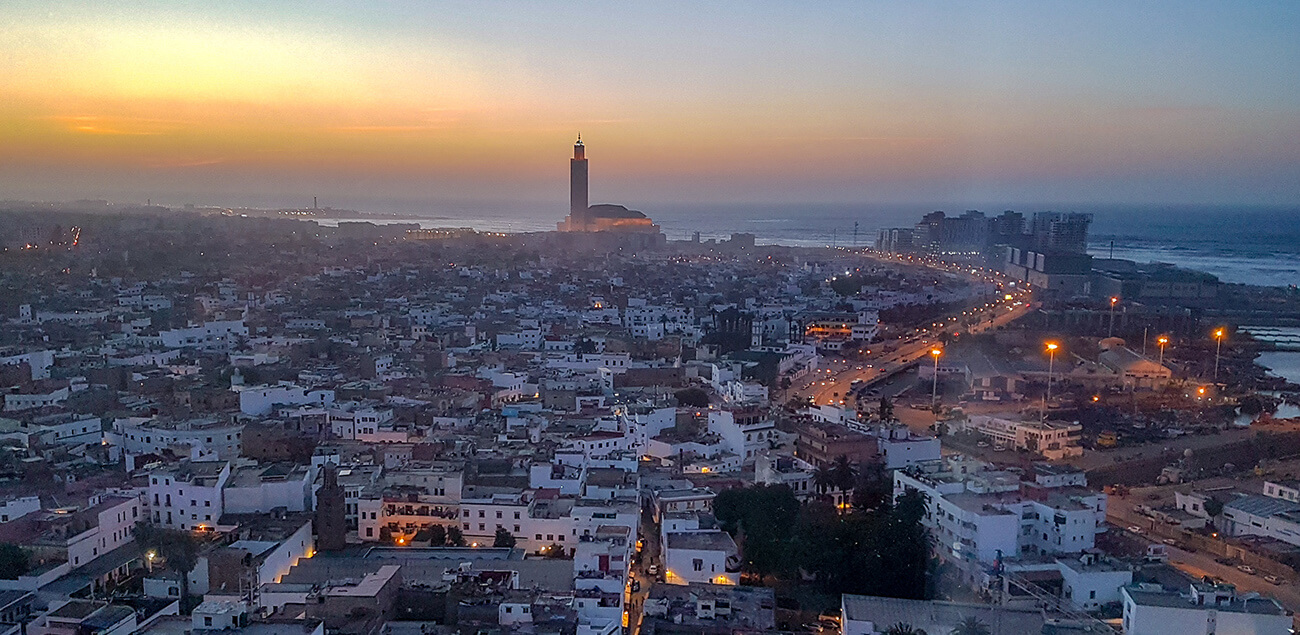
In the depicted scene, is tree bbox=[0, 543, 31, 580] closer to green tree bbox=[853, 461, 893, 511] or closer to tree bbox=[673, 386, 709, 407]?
green tree bbox=[853, 461, 893, 511]

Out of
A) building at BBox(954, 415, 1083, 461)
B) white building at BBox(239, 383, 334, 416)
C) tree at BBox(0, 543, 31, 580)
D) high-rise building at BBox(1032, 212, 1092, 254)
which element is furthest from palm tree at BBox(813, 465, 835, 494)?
high-rise building at BBox(1032, 212, 1092, 254)

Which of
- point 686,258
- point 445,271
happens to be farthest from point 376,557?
point 686,258

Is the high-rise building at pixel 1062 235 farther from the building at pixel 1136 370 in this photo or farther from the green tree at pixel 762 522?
the green tree at pixel 762 522

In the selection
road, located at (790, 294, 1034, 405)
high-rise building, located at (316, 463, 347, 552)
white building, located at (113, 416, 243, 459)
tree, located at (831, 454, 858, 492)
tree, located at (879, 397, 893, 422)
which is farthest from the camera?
road, located at (790, 294, 1034, 405)

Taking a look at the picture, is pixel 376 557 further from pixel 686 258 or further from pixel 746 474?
pixel 686 258

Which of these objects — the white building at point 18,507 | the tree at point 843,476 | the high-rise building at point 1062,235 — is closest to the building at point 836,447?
the tree at point 843,476
